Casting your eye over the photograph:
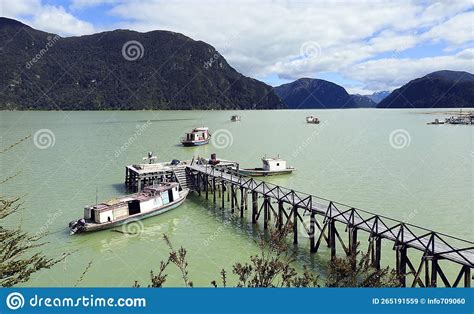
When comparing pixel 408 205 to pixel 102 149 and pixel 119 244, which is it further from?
pixel 102 149

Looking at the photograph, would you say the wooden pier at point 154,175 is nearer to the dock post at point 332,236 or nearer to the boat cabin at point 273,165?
the boat cabin at point 273,165

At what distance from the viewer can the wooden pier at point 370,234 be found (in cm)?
1919

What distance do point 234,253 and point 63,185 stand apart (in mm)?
27620

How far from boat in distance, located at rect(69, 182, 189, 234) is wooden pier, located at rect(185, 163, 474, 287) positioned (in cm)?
466

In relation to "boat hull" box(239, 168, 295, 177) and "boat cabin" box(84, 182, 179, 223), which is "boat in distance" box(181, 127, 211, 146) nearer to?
"boat hull" box(239, 168, 295, 177)

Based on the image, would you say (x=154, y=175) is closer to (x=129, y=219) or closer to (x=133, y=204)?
(x=133, y=204)

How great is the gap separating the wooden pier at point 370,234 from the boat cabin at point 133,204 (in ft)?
16.1

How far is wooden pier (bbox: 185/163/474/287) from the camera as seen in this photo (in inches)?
755

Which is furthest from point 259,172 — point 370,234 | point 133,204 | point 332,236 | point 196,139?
point 196,139

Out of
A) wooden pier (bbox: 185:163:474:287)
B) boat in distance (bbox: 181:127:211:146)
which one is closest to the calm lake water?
wooden pier (bbox: 185:163:474:287)

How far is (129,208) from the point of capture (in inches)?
1316

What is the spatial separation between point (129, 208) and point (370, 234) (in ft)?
61.6

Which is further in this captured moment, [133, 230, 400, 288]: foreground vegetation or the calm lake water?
the calm lake water

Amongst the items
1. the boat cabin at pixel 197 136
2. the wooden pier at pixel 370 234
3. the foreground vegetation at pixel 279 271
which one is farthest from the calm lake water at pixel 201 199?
the foreground vegetation at pixel 279 271
